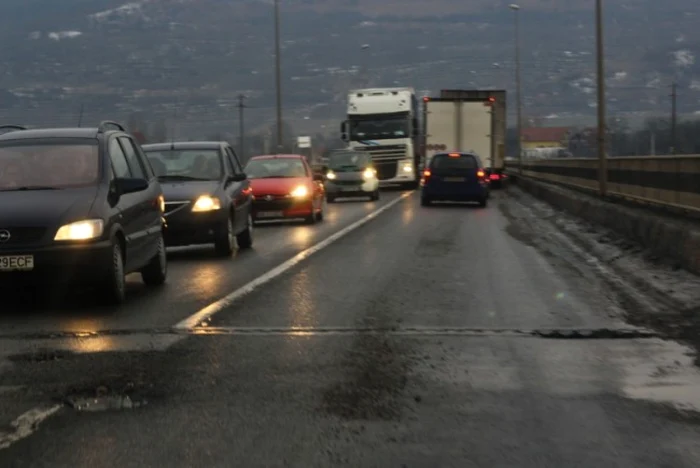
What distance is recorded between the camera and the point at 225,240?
650 inches

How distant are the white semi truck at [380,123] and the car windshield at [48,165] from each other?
116 ft

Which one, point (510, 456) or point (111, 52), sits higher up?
point (111, 52)

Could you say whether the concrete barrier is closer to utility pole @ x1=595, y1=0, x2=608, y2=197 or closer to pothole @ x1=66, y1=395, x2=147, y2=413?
utility pole @ x1=595, y1=0, x2=608, y2=197

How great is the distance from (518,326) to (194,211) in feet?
25.1

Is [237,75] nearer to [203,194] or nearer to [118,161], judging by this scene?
[203,194]

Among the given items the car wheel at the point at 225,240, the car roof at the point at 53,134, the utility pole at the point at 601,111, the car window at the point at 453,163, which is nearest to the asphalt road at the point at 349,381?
the car roof at the point at 53,134

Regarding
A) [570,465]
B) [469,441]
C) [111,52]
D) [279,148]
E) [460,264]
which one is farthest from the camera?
[111,52]

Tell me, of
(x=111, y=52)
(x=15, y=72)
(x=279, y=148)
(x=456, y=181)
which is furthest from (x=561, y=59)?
(x=456, y=181)

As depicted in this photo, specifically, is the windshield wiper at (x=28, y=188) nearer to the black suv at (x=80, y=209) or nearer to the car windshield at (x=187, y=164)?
the black suv at (x=80, y=209)

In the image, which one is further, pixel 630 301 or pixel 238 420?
pixel 630 301

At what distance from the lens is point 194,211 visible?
53.0ft

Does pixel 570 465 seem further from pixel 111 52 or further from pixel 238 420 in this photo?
pixel 111 52

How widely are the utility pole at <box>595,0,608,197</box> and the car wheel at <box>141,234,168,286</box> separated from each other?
52.8 feet

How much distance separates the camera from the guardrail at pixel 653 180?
59.0 feet
